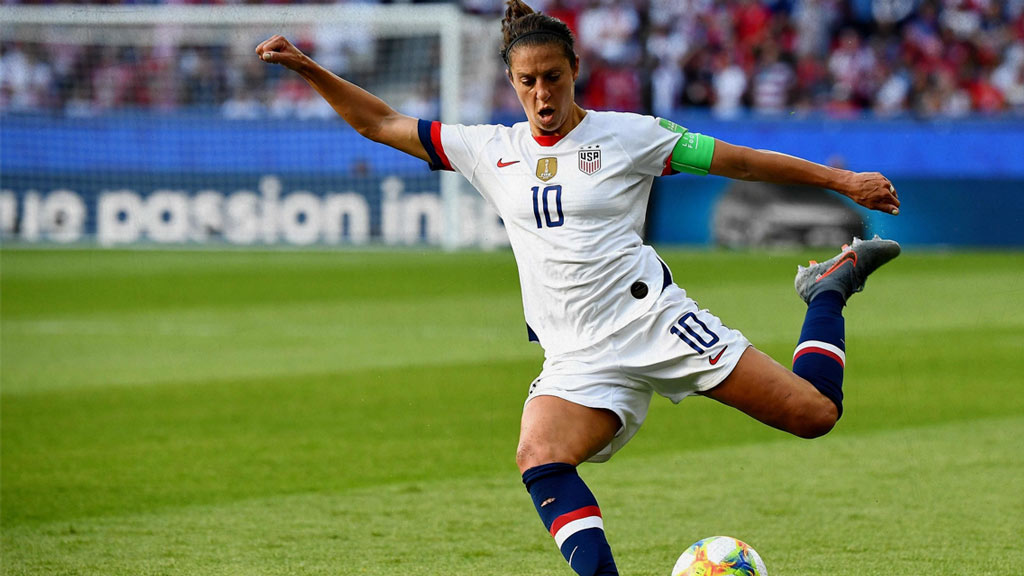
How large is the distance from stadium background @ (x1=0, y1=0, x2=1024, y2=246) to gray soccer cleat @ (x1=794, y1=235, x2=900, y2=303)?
1597 cm

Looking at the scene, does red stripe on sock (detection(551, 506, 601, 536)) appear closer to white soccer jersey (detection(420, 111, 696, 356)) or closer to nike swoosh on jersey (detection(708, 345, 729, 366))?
white soccer jersey (detection(420, 111, 696, 356))

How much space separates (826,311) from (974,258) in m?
16.4

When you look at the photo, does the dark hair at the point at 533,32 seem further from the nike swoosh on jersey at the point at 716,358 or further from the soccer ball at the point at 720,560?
the soccer ball at the point at 720,560

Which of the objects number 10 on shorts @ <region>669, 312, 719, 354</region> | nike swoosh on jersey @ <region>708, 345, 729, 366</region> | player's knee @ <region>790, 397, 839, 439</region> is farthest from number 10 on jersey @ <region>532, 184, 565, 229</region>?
player's knee @ <region>790, 397, 839, 439</region>

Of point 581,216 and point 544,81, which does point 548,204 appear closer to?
point 581,216

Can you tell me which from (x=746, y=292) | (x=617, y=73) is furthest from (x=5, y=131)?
(x=746, y=292)

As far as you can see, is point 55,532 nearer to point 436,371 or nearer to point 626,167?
point 626,167

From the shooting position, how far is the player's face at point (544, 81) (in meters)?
4.37

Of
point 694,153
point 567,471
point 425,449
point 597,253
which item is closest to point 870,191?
point 694,153

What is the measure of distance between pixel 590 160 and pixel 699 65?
20938 mm

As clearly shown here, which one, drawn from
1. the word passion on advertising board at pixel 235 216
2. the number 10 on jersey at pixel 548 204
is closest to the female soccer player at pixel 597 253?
the number 10 on jersey at pixel 548 204

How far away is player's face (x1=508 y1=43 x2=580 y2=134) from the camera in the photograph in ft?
14.3

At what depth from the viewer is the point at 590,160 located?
14.7ft

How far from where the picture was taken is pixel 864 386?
9883 millimetres
